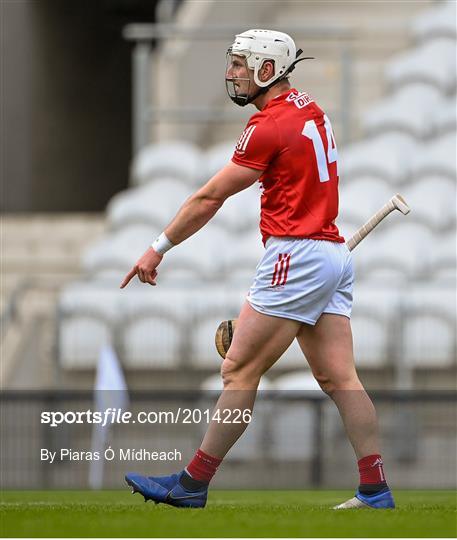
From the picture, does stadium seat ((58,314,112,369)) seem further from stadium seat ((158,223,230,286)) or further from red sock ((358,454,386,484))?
red sock ((358,454,386,484))

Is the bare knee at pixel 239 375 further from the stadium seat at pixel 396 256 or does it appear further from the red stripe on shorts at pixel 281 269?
the stadium seat at pixel 396 256

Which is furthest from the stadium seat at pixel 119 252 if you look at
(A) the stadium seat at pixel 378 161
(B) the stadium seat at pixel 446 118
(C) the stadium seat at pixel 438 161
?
(B) the stadium seat at pixel 446 118

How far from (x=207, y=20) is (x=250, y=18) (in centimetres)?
81

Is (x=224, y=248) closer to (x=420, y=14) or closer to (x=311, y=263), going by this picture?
(x=420, y=14)

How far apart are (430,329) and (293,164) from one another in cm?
721

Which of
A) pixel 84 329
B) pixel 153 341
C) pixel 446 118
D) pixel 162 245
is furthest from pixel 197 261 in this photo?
pixel 162 245

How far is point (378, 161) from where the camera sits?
598 inches

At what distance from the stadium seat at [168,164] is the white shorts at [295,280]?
9.67 meters

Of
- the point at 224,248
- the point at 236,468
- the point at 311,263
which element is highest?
the point at 311,263

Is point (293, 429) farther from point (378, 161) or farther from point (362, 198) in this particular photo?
point (378, 161)

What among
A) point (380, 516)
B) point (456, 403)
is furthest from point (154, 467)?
point (380, 516)

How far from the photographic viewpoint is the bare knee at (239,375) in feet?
19.6

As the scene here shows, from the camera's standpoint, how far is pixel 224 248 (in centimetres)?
1447

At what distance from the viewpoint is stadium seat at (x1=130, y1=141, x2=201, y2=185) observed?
51.6ft
